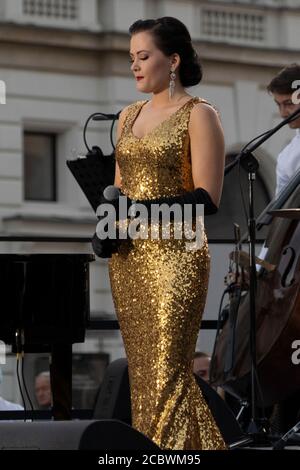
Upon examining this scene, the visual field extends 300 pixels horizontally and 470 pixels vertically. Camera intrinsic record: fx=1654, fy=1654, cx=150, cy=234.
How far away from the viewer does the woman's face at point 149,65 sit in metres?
5.56

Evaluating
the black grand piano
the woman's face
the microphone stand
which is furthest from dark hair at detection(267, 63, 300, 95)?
the woman's face

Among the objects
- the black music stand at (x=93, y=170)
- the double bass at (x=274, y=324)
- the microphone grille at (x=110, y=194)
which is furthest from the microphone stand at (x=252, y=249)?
the microphone grille at (x=110, y=194)

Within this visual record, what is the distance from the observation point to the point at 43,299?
6352 millimetres

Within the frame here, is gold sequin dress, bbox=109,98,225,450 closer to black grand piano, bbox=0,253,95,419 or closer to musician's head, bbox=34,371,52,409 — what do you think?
black grand piano, bbox=0,253,95,419

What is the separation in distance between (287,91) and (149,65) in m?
1.82

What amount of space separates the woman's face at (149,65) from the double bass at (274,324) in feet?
4.10

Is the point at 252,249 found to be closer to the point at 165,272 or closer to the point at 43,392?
the point at 165,272

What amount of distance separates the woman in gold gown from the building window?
→ 44.4 feet

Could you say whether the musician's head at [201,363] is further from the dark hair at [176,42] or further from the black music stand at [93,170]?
the dark hair at [176,42]

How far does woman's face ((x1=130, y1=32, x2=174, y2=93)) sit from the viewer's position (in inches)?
219

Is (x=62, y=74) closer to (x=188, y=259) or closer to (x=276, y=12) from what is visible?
(x=276, y=12)

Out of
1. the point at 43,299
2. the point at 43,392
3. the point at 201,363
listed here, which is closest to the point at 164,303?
the point at 43,299

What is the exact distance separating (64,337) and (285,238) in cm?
119
